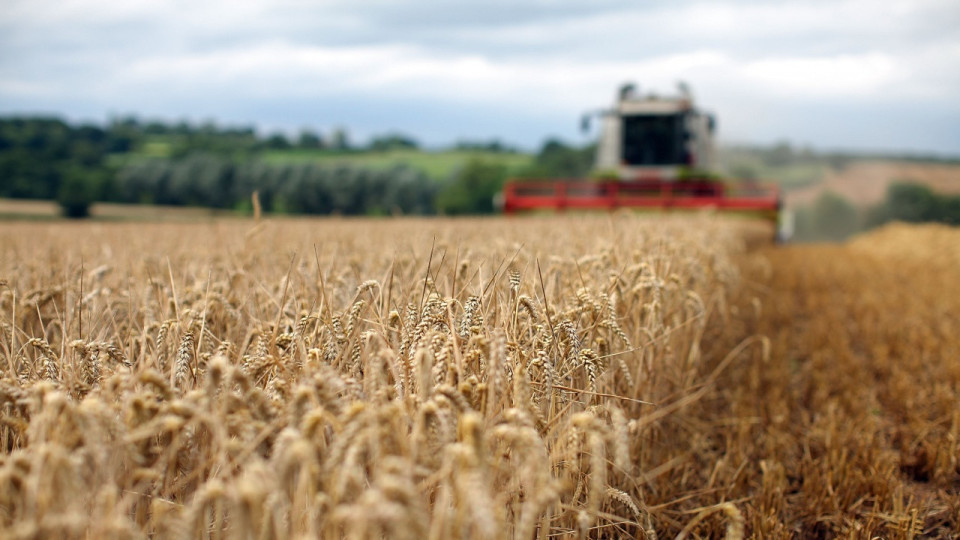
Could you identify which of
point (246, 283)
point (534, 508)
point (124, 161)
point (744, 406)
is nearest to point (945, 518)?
point (744, 406)

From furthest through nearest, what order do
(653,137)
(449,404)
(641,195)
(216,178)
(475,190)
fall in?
1. (216,178)
2. (475,190)
3. (653,137)
4. (641,195)
5. (449,404)

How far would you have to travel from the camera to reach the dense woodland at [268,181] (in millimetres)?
43469

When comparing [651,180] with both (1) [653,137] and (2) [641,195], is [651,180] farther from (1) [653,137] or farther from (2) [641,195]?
(1) [653,137]

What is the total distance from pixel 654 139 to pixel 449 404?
17506mm

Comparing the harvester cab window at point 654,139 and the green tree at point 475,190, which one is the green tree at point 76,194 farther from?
the harvester cab window at point 654,139

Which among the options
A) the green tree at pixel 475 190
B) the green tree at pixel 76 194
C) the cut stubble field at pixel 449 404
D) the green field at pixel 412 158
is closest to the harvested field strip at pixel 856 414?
the cut stubble field at pixel 449 404

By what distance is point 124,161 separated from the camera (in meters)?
54.3

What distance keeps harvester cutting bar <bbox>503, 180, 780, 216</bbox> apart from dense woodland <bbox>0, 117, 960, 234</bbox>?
24127mm

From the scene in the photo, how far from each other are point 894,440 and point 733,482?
1.66 metres

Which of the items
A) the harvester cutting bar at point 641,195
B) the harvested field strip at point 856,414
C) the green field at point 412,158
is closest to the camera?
the harvested field strip at point 856,414

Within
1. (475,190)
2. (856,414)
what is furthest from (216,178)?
(856,414)

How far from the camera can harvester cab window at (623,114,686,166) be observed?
17.7m

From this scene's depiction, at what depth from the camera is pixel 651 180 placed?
55.8ft

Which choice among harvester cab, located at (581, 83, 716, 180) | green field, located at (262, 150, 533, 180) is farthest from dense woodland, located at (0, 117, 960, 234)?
harvester cab, located at (581, 83, 716, 180)
